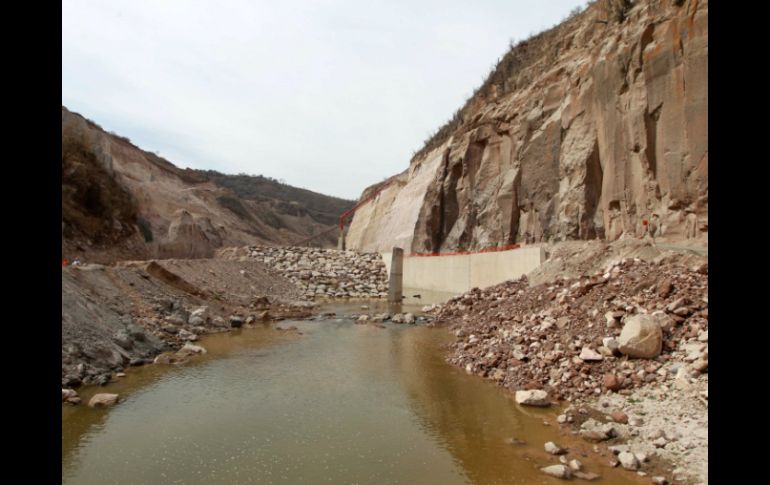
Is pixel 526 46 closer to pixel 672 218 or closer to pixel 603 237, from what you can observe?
pixel 603 237

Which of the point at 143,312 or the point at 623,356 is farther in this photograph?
the point at 143,312

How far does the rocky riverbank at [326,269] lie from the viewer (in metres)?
23.6

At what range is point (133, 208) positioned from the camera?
21500 millimetres

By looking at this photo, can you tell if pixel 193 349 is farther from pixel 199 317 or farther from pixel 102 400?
pixel 102 400

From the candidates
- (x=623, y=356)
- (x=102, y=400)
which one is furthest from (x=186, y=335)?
(x=623, y=356)

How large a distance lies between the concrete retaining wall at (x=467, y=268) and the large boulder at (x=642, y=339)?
7177mm

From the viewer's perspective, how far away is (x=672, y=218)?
36.1 feet

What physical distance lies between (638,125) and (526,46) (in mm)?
14111

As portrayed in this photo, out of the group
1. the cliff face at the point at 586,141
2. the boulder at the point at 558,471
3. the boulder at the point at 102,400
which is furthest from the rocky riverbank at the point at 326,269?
the boulder at the point at 558,471

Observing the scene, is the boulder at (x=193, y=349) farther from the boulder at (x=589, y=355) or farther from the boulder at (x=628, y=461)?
the boulder at (x=628, y=461)

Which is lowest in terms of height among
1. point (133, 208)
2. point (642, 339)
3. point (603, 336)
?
point (603, 336)

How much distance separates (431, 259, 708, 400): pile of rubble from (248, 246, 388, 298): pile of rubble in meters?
14.0

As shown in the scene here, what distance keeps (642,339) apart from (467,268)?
476 inches
